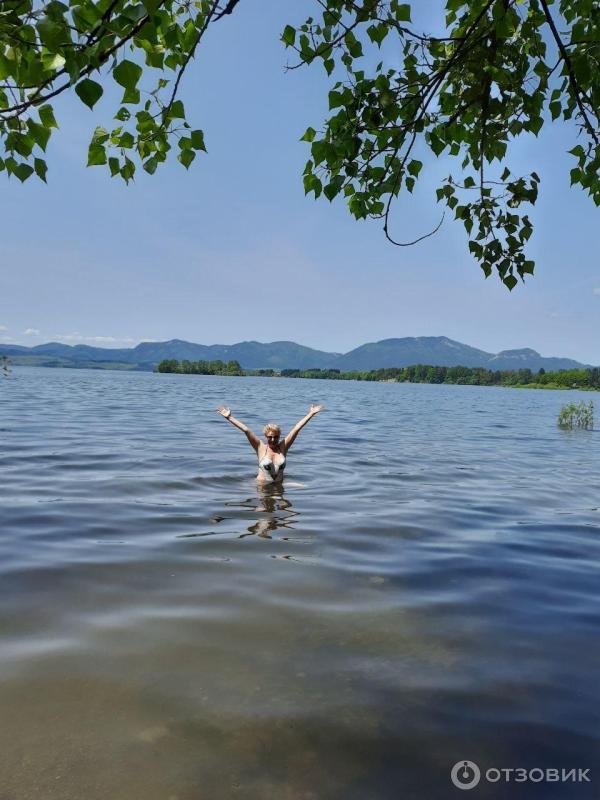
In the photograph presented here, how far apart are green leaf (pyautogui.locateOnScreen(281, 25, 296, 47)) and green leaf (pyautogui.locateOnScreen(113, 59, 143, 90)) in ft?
7.70

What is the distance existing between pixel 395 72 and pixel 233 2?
2154mm

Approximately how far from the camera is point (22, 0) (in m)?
3.30

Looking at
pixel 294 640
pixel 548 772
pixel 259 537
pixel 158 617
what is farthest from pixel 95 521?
pixel 548 772

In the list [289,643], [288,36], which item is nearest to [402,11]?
[288,36]

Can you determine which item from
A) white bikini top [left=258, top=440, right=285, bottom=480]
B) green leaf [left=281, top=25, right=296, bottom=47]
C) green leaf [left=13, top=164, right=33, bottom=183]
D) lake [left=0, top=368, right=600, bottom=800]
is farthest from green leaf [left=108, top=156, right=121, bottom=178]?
white bikini top [left=258, top=440, right=285, bottom=480]

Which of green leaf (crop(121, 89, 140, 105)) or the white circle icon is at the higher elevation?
green leaf (crop(121, 89, 140, 105))

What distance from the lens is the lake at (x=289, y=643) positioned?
4035 millimetres

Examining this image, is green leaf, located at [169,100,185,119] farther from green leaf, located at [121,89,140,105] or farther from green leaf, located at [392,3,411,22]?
green leaf, located at [392,3,411,22]

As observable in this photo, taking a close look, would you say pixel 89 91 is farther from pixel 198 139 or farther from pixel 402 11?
pixel 402 11

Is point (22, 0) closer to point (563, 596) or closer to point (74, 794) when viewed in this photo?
point (74, 794)

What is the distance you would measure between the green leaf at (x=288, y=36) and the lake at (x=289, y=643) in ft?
18.9

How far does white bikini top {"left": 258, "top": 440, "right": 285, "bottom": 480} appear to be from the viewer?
1473 centimetres

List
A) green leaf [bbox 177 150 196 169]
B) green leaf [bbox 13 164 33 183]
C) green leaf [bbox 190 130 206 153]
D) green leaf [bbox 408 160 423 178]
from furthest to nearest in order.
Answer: green leaf [bbox 408 160 423 178]
green leaf [bbox 177 150 196 169]
green leaf [bbox 190 130 206 153]
green leaf [bbox 13 164 33 183]

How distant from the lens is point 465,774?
405 cm
